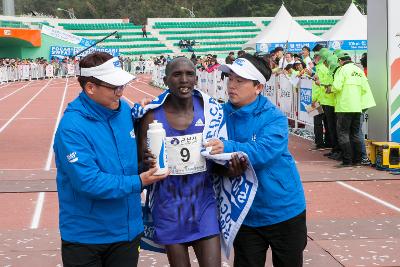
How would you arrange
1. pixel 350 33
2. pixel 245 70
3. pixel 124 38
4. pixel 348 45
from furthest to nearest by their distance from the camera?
pixel 124 38, pixel 350 33, pixel 348 45, pixel 245 70

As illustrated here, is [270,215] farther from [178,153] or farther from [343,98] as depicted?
[343,98]

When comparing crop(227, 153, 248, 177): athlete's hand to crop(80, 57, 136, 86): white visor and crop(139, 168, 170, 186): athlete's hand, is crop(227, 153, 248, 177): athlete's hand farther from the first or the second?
crop(80, 57, 136, 86): white visor

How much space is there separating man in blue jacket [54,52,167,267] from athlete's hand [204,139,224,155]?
15.9 inches

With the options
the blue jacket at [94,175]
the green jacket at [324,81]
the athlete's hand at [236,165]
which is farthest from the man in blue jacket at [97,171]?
the green jacket at [324,81]

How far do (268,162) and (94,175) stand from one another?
1109 mm

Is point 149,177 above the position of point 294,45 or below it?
below

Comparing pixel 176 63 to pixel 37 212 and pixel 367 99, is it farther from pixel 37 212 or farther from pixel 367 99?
pixel 367 99

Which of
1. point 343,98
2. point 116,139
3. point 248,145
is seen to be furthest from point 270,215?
point 343,98

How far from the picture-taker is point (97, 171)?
350 cm

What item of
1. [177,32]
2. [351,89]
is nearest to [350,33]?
[351,89]

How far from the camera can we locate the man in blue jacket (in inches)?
138

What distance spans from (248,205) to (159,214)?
0.54 m

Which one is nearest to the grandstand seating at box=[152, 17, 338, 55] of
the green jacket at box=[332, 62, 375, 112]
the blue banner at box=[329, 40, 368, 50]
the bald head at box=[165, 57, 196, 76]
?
the blue banner at box=[329, 40, 368, 50]

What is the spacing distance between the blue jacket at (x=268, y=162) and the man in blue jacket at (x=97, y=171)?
2.52ft
